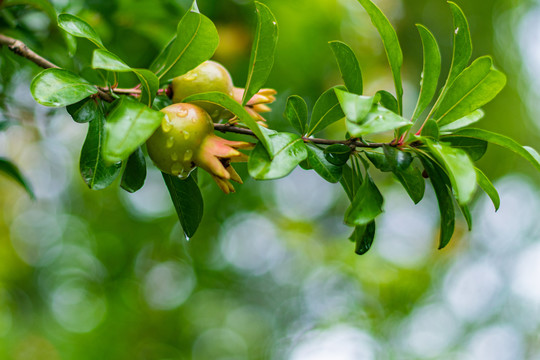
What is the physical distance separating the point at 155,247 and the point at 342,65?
2293 mm

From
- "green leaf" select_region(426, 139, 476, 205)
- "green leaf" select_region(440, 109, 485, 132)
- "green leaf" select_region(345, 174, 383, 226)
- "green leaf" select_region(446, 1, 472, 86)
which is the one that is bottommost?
"green leaf" select_region(345, 174, 383, 226)

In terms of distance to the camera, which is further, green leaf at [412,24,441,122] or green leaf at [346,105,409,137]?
green leaf at [412,24,441,122]

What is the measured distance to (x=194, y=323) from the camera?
3.09 meters

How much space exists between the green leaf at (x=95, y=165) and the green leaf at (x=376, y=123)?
31cm

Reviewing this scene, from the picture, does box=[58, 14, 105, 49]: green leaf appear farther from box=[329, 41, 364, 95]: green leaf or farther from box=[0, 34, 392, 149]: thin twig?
box=[329, 41, 364, 95]: green leaf

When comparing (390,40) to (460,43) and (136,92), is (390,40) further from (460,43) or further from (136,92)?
(136,92)

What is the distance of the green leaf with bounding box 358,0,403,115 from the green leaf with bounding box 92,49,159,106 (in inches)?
11.6

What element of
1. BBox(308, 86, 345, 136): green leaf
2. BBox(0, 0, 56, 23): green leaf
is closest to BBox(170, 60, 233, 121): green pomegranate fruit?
BBox(308, 86, 345, 136): green leaf

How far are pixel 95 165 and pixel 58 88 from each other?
0.35 ft

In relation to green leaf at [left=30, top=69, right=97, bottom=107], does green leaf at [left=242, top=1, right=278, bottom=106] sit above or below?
above

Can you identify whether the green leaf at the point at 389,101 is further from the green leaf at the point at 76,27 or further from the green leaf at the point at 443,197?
the green leaf at the point at 76,27

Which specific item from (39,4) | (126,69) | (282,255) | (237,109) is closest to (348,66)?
(237,109)

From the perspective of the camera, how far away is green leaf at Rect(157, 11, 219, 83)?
63 centimetres

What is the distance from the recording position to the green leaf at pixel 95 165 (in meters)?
0.61
